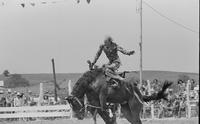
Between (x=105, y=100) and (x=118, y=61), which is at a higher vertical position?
(x=118, y=61)

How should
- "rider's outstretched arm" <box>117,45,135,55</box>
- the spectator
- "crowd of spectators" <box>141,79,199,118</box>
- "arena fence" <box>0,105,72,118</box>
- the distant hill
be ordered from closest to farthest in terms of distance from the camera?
"rider's outstretched arm" <box>117,45,135,55</box>, "crowd of spectators" <box>141,79,199,118</box>, "arena fence" <box>0,105,72,118</box>, the spectator, the distant hill

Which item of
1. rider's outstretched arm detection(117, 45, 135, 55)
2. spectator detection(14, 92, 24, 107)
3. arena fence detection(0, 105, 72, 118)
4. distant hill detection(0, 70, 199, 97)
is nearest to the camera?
rider's outstretched arm detection(117, 45, 135, 55)

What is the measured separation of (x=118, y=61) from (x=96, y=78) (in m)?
0.75

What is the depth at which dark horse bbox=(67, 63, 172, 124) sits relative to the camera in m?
14.8

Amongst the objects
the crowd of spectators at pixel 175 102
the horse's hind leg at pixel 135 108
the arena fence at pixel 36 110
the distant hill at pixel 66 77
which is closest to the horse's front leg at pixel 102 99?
the horse's hind leg at pixel 135 108

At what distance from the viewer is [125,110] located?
1521 centimetres

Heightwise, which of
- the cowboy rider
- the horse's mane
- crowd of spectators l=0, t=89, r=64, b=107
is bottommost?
crowd of spectators l=0, t=89, r=64, b=107

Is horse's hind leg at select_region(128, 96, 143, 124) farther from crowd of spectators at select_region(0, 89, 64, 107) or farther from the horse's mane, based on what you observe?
crowd of spectators at select_region(0, 89, 64, 107)

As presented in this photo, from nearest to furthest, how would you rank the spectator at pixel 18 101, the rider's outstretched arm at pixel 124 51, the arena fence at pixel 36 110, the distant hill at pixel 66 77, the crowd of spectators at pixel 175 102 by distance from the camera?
the rider's outstretched arm at pixel 124 51 → the crowd of spectators at pixel 175 102 → the arena fence at pixel 36 110 → the spectator at pixel 18 101 → the distant hill at pixel 66 77

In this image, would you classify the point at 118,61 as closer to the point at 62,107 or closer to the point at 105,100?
the point at 105,100

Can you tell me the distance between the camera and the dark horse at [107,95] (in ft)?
48.7

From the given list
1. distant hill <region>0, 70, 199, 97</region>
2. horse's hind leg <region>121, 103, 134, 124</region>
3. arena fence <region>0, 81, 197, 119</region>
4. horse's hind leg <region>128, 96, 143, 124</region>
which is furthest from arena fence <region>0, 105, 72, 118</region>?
distant hill <region>0, 70, 199, 97</region>

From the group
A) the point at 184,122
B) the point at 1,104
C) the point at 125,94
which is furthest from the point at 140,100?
the point at 1,104

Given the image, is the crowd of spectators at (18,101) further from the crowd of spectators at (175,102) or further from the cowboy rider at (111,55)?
the cowboy rider at (111,55)
